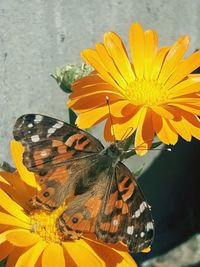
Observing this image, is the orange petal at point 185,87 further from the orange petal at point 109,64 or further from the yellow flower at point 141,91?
the orange petal at point 109,64

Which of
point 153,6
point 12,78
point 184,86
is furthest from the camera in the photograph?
point 153,6

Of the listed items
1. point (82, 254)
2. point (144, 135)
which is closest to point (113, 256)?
point (82, 254)

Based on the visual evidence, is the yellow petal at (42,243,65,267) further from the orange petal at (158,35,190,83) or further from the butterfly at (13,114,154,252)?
the orange petal at (158,35,190,83)

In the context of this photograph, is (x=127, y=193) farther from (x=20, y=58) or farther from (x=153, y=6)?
(x=153, y=6)

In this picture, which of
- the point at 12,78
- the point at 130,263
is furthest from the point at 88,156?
the point at 12,78

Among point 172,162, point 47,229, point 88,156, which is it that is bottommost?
point 172,162

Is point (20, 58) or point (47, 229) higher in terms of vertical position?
point (20, 58)
